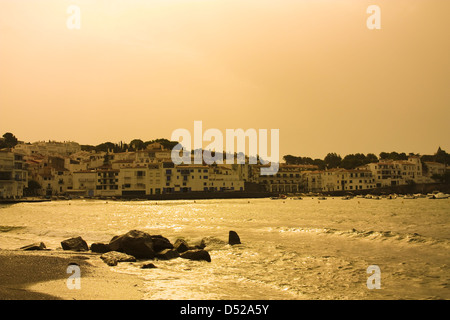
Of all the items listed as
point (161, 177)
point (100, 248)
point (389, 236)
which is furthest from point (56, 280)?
point (161, 177)

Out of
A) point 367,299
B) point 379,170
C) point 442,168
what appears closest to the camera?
point 367,299

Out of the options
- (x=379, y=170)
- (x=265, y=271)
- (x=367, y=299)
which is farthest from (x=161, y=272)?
(x=379, y=170)

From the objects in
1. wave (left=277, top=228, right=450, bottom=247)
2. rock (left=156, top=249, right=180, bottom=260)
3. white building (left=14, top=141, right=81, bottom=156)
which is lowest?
wave (left=277, top=228, right=450, bottom=247)

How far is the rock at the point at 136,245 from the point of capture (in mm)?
19688

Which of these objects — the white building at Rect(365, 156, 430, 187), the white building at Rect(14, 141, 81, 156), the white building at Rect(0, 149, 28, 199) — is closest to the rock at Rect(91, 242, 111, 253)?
the white building at Rect(0, 149, 28, 199)

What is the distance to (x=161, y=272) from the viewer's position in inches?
633

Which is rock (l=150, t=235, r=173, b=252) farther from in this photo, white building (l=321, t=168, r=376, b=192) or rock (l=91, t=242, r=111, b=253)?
white building (l=321, t=168, r=376, b=192)

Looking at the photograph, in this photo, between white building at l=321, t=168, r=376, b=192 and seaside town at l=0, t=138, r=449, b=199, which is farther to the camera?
white building at l=321, t=168, r=376, b=192

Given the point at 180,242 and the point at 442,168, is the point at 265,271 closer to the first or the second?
the point at 180,242

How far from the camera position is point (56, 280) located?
43.2 ft

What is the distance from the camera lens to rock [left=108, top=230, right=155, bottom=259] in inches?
775

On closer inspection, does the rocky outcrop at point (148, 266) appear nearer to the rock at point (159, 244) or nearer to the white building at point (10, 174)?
the rock at point (159, 244)

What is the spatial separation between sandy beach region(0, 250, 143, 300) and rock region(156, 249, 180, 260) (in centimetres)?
283
